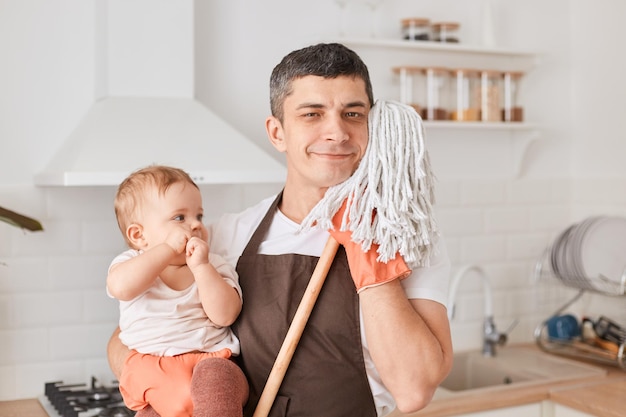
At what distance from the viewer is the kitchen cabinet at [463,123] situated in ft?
10.1

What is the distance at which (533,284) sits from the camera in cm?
341

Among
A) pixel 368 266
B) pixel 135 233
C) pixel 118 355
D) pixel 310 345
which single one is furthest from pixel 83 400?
pixel 368 266

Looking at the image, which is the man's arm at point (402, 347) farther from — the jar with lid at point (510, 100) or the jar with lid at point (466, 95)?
the jar with lid at point (510, 100)

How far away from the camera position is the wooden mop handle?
1615 mm

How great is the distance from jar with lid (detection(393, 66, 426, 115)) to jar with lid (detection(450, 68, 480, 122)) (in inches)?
4.9

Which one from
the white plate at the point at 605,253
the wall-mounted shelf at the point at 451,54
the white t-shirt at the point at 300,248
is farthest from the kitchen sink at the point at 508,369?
the white t-shirt at the point at 300,248

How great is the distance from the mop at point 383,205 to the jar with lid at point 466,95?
1.56 meters

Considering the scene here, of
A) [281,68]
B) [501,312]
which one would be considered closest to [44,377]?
[281,68]

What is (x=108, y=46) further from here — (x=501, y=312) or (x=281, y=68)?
(x=501, y=312)

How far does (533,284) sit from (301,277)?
192cm

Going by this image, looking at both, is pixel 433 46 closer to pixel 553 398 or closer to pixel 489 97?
pixel 489 97

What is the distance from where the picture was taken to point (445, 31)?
3.15 meters

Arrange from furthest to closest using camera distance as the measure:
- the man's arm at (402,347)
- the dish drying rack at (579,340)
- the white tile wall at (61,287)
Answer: the dish drying rack at (579,340)
the white tile wall at (61,287)
the man's arm at (402,347)

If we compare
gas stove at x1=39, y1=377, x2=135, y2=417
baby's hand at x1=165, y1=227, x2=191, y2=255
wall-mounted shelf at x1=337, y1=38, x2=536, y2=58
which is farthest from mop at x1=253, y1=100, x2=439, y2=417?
wall-mounted shelf at x1=337, y1=38, x2=536, y2=58
